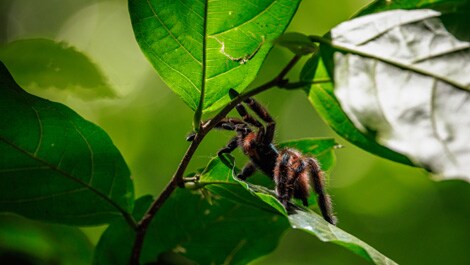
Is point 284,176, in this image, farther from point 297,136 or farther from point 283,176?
point 297,136

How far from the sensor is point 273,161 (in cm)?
256

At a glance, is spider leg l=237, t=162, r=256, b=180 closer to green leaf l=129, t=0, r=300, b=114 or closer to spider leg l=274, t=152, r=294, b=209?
spider leg l=274, t=152, r=294, b=209

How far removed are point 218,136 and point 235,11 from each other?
12.0 ft

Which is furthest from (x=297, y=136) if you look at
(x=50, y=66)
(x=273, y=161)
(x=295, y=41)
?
(x=295, y=41)

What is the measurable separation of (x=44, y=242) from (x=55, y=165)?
89 centimetres

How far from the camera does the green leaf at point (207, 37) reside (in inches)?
67.3

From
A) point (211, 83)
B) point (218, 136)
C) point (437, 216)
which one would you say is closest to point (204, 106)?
point (211, 83)

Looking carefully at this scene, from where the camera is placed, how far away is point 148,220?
2.10 meters

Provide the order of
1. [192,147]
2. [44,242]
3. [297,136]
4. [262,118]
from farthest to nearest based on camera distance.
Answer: [297,136], [44,242], [262,118], [192,147]

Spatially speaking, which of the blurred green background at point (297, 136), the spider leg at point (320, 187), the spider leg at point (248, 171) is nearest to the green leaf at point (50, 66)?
the spider leg at point (248, 171)

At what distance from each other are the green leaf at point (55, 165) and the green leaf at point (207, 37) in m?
0.41

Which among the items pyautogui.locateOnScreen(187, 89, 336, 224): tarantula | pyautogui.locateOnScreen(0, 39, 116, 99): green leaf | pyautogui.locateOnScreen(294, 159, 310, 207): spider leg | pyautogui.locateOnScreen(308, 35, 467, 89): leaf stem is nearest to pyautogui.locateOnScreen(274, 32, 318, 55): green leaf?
pyautogui.locateOnScreen(308, 35, 467, 89): leaf stem

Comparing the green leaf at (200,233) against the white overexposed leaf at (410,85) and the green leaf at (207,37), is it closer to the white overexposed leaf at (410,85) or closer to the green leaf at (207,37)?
the green leaf at (207,37)

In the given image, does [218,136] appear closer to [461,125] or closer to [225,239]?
[225,239]
